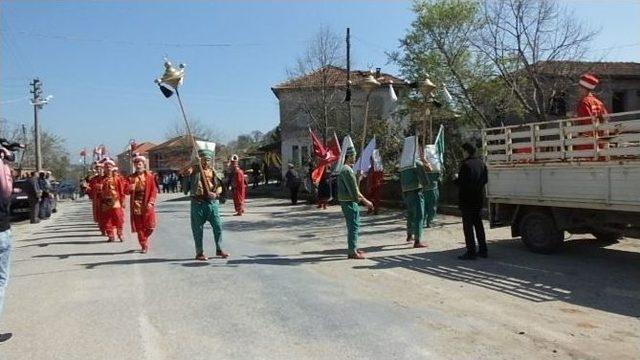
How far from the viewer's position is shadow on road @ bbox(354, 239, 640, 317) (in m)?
7.38

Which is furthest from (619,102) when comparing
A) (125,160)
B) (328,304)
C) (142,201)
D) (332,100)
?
(328,304)

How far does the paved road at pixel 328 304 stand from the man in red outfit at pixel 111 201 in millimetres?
2026

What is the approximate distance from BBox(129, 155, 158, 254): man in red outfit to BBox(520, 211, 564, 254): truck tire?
6.90 meters

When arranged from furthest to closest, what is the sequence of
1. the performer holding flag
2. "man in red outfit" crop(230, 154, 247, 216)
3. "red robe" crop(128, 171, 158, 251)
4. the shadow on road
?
"man in red outfit" crop(230, 154, 247, 216) → "red robe" crop(128, 171, 158, 251) → the performer holding flag → the shadow on road

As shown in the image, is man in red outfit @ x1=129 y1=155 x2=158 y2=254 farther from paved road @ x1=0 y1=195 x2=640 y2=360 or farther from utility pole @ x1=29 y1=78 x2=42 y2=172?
utility pole @ x1=29 y1=78 x2=42 y2=172

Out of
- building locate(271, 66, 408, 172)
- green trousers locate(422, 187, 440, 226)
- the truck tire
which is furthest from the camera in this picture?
building locate(271, 66, 408, 172)

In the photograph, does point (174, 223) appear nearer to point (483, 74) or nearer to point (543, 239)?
point (483, 74)

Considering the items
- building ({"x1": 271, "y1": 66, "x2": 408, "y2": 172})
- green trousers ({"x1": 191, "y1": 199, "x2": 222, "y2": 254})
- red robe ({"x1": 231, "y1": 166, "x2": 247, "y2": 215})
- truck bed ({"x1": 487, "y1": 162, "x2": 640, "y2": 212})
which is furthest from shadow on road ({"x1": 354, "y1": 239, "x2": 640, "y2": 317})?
building ({"x1": 271, "y1": 66, "x2": 408, "y2": 172})

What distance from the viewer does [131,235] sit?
15.5m

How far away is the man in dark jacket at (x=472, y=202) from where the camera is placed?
10102mm

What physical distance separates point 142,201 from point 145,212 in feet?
0.98

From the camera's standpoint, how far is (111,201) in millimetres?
14047

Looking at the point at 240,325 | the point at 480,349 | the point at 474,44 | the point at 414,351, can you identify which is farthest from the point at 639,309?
the point at 474,44

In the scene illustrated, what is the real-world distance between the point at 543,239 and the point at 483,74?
8231mm
